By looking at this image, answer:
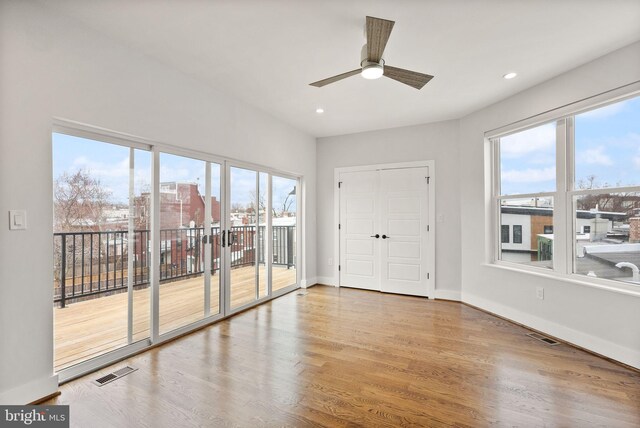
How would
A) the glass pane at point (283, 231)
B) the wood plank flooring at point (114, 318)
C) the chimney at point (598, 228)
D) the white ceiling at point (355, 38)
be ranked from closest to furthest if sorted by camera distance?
the white ceiling at point (355, 38), the wood plank flooring at point (114, 318), the chimney at point (598, 228), the glass pane at point (283, 231)

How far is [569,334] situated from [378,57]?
331 cm

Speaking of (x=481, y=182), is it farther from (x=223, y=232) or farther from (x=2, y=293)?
(x=2, y=293)

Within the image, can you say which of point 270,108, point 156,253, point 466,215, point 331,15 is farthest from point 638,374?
point 270,108

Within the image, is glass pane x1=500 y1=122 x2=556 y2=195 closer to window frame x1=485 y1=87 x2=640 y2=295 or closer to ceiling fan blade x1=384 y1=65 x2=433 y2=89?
window frame x1=485 y1=87 x2=640 y2=295

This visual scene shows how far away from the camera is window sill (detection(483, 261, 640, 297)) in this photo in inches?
103

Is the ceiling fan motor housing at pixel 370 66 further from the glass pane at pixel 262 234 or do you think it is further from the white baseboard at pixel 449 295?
the white baseboard at pixel 449 295

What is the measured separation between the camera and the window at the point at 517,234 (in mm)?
3787

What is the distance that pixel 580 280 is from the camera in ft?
9.86

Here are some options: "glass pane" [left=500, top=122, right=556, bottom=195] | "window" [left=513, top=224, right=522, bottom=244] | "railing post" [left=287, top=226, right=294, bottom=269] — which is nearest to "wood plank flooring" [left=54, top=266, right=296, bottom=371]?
"railing post" [left=287, top=226, right=294, bottom=269]

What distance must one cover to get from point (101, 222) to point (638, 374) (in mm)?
4674

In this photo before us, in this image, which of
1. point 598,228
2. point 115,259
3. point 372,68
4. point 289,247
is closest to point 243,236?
point 289,247

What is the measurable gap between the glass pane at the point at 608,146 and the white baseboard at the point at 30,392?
4951 millimetres

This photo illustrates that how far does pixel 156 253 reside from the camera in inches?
116

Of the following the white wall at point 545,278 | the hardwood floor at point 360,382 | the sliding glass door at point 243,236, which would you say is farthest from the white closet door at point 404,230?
the sliding glass door at point 243,236
